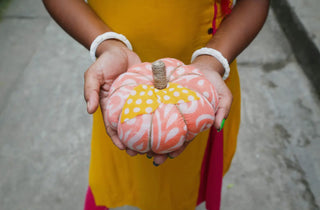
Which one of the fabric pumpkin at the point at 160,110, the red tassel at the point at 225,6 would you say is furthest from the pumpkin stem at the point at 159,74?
the red tassel at the point at 225,6

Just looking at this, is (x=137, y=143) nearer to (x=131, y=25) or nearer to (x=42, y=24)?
(x=131, y=25)

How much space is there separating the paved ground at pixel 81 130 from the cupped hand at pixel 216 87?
1152 mm

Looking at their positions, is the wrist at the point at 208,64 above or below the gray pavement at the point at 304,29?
above

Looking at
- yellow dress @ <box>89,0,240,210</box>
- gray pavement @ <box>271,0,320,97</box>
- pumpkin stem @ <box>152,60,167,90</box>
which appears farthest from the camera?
gray pavement @ <box>271,0,320,97</box>

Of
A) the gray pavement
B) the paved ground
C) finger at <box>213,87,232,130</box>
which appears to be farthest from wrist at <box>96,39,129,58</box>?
the gray pavement

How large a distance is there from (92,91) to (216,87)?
42 centimetres

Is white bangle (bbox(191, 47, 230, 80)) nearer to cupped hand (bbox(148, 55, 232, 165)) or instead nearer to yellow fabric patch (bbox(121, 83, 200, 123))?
cupped hand (bbox(148, 55, 232, 165))

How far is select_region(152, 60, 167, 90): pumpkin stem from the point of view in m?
0.83

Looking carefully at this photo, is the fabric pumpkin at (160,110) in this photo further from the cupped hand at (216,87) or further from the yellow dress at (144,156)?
the yellow dress at (144,156)

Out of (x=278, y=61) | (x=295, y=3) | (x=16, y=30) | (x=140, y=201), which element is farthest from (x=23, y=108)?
(x=295, y=3)

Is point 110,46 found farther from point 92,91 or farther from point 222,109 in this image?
point 222,109

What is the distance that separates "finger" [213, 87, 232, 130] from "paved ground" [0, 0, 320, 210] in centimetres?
116

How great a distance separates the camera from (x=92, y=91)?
88cm

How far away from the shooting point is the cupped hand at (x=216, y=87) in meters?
0.91
